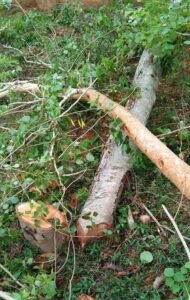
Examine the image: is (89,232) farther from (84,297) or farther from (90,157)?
(90,157)

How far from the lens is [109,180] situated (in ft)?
11.2

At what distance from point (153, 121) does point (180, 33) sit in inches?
32.9

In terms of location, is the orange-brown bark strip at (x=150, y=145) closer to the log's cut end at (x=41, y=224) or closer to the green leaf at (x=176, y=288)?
the green leaf at (x=176, y=288)

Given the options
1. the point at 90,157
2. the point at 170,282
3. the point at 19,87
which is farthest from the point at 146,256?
the point at 19,87

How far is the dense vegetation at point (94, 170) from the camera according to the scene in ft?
9.48

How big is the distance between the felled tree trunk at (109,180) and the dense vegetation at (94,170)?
3.2 inches

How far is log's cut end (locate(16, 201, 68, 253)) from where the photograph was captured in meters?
3.00

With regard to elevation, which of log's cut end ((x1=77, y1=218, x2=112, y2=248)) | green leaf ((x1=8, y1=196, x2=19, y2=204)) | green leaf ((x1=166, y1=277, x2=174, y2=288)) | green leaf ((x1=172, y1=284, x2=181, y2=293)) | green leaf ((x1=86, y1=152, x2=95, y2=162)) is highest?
green leaf ((x1=166, y1=277, x2=174, y2=288))

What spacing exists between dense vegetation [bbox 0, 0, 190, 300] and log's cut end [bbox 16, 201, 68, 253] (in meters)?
0.08

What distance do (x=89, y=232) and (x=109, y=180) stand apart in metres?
0.48

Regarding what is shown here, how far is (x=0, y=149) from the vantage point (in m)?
3.52

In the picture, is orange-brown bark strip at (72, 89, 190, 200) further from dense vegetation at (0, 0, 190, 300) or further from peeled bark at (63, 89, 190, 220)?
dense vegetation at (0, 0, 190, 300)

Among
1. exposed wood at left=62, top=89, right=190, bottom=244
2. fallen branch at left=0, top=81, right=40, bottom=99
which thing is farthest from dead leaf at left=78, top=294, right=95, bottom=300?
fallen branch at left=0, top=81, right=40, bottom=99

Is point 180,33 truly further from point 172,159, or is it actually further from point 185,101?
point 172,159
